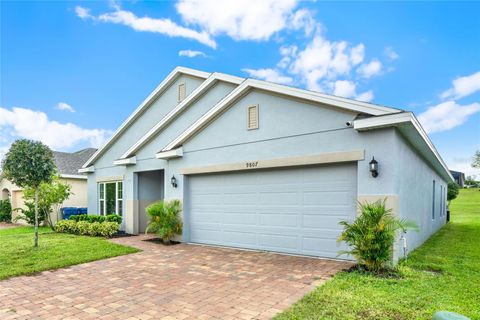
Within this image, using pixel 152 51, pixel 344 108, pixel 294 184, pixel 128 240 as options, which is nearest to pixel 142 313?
pixel 294 184

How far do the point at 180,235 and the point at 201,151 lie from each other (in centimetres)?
321

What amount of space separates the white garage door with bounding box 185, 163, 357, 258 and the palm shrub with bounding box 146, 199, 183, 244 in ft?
1.38

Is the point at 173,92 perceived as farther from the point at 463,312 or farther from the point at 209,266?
the point at 463,312

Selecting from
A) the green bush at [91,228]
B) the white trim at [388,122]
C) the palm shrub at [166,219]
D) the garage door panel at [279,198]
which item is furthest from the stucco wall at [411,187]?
the green bush at [91,228]

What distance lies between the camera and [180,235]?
1129 centimetres

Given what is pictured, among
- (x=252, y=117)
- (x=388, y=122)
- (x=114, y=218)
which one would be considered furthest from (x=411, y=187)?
(x=114, y=218)

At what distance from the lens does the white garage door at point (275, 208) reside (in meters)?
8.03

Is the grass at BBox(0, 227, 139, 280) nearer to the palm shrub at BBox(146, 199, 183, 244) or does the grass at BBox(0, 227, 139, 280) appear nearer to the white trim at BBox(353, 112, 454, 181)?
the palm shrub at BBox(146, 199, 183, 244)

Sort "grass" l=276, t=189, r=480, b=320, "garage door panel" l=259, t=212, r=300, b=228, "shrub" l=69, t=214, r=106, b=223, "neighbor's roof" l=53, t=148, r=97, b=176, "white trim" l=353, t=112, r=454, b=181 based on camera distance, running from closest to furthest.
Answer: "grass" l=276, t=189, r=480, b=320
"white trim" l=353, t=112, r=454, b=181
"garage door panel" l=259, t=212, r=300, b=228
"shrub" l=69, t=214, r=106, b=223
"neighbor's roof" l=53, t=148, r=97, b=176

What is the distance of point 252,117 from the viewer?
962 centimetres

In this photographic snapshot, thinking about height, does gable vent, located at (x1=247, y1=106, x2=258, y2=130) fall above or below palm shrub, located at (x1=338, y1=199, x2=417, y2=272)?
above

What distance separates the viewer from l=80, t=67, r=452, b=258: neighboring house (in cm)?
746

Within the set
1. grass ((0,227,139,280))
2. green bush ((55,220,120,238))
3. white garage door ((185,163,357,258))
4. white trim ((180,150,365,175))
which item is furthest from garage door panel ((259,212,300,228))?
green bush ((55,220,120,238))

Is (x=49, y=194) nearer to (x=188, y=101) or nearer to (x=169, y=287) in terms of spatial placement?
(x=188, y=101)
